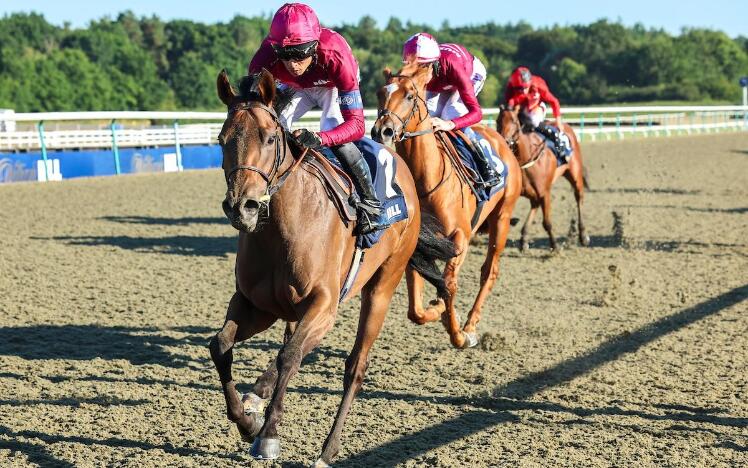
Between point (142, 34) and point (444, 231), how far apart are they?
4325 inches

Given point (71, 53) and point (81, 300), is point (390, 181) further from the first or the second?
point (71, 53)

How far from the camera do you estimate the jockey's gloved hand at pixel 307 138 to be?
383 cm

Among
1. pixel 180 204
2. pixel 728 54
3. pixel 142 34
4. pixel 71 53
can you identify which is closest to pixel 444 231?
pixel 180 204

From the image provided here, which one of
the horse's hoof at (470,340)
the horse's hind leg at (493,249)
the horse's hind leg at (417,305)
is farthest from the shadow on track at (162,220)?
the horse's hind leg at (417,305)

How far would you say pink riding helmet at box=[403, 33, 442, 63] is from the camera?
6.07 m

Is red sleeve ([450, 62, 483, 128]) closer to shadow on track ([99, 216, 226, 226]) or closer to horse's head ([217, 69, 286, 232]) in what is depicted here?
horse's head ([217, 69, 286, 232])

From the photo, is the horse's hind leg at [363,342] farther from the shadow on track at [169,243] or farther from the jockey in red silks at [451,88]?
the shadow on track at [169,243]

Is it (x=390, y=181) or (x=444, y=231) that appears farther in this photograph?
(x=444, y=231)

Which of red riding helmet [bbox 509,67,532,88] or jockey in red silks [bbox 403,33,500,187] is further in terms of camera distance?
red riding helmet [bbox 509,67,532,88]

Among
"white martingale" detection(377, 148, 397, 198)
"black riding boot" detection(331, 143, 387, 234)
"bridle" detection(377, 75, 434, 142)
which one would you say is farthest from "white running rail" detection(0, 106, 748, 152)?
"black riding boot" detection(331, 143, 387, 234)

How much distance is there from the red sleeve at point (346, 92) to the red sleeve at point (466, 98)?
7.04ft

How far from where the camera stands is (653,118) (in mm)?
36125

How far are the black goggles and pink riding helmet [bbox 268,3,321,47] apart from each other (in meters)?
0.02

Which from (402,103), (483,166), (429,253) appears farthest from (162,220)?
(429,253)
